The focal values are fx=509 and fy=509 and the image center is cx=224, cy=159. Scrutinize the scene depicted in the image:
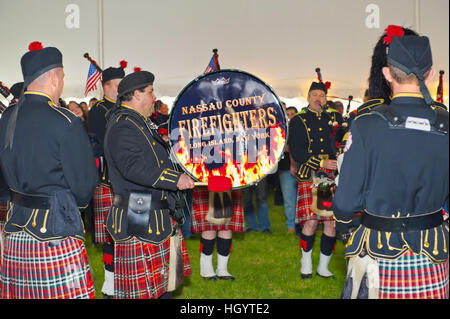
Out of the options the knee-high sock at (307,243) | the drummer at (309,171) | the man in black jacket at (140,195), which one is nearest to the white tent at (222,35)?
the drummer at (309,171)

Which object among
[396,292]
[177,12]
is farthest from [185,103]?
[177,12]

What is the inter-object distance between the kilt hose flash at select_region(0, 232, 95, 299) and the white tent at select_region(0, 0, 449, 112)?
23.2 ft

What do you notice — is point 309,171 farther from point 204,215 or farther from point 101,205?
point 101,205

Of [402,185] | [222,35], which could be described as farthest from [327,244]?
[222,35]

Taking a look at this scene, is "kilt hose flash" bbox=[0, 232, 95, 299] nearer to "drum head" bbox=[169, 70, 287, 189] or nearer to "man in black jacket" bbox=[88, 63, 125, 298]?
"drum head" bbox=[169, 70, 287, 189]

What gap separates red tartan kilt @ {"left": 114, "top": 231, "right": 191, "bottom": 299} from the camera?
3424 millimetres

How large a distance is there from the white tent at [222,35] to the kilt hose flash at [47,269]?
23.2ft

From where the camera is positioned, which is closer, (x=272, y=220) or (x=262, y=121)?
(x=262, y=121)

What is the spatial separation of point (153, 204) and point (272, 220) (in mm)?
4920

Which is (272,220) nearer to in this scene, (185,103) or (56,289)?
(185,103)

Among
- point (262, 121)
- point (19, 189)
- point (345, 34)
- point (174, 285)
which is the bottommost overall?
point (174, 285)

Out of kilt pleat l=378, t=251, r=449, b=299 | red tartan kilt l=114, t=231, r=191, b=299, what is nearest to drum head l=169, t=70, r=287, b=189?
red tartan kilt l=114, t=231, r=191, b=299
